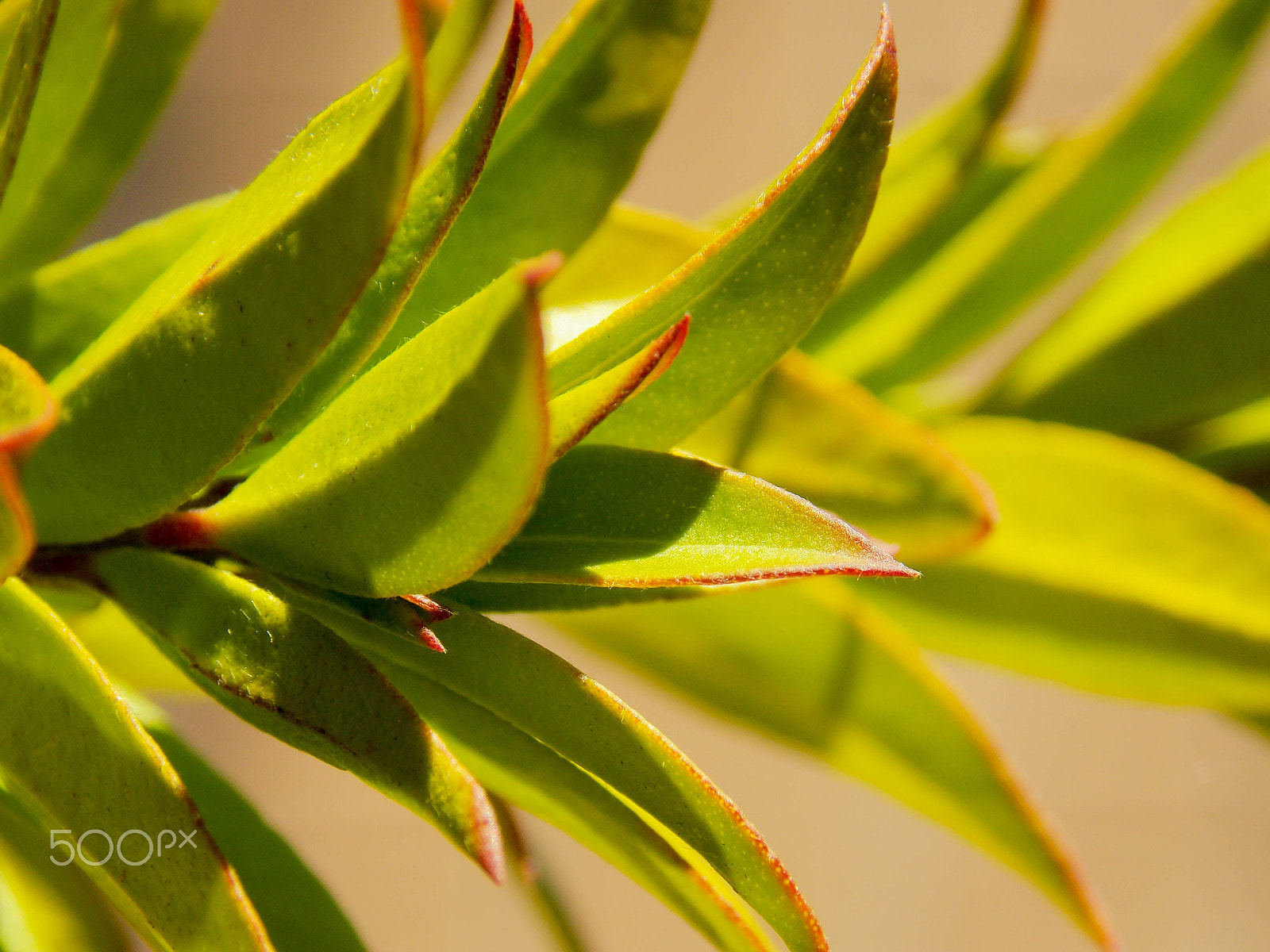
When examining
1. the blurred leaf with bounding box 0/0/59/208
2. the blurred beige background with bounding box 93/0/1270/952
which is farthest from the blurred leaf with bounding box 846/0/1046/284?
the blurred beige background with bounding box 93/0/1270/952

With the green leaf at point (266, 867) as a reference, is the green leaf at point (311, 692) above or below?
above

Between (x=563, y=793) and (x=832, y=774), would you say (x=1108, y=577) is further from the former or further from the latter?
(x=832, y=774)

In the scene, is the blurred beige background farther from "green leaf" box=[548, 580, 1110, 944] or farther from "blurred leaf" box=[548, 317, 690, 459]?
"blurred leaf" box=[548, 317, 690, 459]

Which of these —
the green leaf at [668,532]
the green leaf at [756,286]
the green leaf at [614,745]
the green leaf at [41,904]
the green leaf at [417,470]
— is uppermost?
the green leaf at [756,286]

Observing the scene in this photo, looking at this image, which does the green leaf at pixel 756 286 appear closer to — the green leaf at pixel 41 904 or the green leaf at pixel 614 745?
the green leaf at pixel 614 745

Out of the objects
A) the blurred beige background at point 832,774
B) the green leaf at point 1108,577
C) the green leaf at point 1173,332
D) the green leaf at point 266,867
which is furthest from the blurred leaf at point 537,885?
the blurred beige background at point 832,774

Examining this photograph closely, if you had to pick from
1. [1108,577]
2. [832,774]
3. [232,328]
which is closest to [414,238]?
[232,328]

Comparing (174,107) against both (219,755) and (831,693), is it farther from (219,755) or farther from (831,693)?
(831,693)
